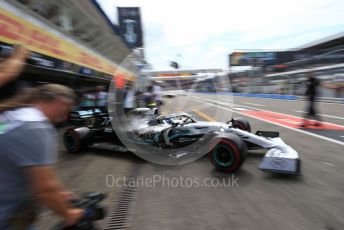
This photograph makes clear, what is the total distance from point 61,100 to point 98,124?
4910 mm

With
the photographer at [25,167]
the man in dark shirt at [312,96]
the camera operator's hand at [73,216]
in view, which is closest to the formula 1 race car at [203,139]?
the camera operator's hand at [73,216]

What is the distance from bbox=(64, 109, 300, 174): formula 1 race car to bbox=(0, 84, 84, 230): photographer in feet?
10.8

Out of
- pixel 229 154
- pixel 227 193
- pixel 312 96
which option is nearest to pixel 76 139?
pixel 229 154

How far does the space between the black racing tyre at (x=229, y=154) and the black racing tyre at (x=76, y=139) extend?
2878 millimetres

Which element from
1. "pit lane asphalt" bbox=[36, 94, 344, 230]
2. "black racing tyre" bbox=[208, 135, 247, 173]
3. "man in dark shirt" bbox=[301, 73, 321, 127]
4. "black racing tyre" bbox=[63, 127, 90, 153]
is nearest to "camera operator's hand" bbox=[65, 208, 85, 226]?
"pit lane asphalt" bbox=[36, 94, 344, 230]

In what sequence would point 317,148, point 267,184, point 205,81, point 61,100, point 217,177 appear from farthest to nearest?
point 317,148
point 205,81
point 217,177
point 267,184
point 61,100

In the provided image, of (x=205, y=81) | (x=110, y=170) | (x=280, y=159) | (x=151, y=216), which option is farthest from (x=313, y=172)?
(x=110, y=170)

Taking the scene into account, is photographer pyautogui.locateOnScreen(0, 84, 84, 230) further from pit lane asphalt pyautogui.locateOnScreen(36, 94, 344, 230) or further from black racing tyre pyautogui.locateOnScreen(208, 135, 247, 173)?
black racing tyre pyautogui.locateOnScreen(208, 135, 247, 173)

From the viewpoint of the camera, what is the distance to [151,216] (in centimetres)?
307

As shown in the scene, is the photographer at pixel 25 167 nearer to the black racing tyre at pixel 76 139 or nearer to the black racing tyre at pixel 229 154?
the black racing tyre at pixel 229 154

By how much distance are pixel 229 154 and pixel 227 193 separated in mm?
855

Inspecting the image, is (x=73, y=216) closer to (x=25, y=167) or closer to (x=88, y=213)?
(x=88, y=213)

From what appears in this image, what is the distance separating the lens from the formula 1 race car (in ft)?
14.1

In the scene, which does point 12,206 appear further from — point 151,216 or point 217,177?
point 217,177
